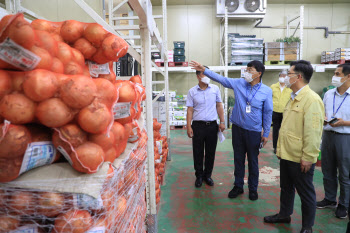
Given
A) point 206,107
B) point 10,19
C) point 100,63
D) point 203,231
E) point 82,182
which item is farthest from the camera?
point 206,107

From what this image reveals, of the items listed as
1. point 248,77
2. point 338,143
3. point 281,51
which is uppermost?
point 281,51

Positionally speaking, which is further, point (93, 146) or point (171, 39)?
point (171, 39)

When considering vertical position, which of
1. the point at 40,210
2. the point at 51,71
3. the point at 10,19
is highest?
the point at 10,19

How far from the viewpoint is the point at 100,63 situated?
1.10 m

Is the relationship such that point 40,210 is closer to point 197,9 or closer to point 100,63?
point 100,63

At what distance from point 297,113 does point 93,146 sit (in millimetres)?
2225

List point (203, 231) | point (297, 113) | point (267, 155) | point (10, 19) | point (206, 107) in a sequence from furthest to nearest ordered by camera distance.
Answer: point (267, 155) → point (206, 107) → point (203, 231) → point (297, 113) → point (10, 19)

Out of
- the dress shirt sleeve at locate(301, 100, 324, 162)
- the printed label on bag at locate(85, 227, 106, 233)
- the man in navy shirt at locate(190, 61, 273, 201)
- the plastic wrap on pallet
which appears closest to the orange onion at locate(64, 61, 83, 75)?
the plastic wrap on pallet

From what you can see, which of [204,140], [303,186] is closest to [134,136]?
[303,186]

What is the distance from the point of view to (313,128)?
2.26 metres

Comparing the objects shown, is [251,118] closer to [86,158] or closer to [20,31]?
[86,158]

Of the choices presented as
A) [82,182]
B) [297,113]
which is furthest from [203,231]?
[82,182]

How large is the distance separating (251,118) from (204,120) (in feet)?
2.58

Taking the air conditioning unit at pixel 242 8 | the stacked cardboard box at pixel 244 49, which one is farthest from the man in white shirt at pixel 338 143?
the air conditioning unit at pixel 242 8
